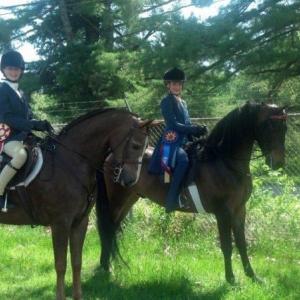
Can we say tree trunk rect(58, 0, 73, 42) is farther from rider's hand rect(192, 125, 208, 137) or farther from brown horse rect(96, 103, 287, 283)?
brown horse rect(96, 103, 287, 283)

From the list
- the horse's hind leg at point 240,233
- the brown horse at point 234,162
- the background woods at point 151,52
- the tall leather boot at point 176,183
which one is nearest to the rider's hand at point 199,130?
the brown horse at point 234,162

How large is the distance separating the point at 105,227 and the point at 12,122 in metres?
2.26

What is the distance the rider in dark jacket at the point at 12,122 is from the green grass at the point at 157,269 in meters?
1.63

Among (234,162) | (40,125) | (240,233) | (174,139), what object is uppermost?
(40,125)

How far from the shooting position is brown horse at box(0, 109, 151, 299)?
4.84 metres

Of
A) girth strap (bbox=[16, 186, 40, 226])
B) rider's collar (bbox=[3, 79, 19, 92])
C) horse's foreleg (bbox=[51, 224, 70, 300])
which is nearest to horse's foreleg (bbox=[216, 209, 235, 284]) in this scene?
horse's foreleg (bbox=[51, 224, 70, 300])

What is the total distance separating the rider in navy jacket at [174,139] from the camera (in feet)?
19.7

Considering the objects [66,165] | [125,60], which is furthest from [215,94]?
[66,165]

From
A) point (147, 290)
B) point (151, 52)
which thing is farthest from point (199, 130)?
point (151, 52)

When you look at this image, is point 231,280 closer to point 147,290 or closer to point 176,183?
point 147,290

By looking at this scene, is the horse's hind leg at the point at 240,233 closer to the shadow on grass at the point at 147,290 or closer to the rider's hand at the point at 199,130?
the shadow on grass at the point at 147,290

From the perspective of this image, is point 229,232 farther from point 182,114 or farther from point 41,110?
point 41,110

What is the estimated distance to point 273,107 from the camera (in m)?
5.66

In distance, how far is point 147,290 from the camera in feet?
18.3
